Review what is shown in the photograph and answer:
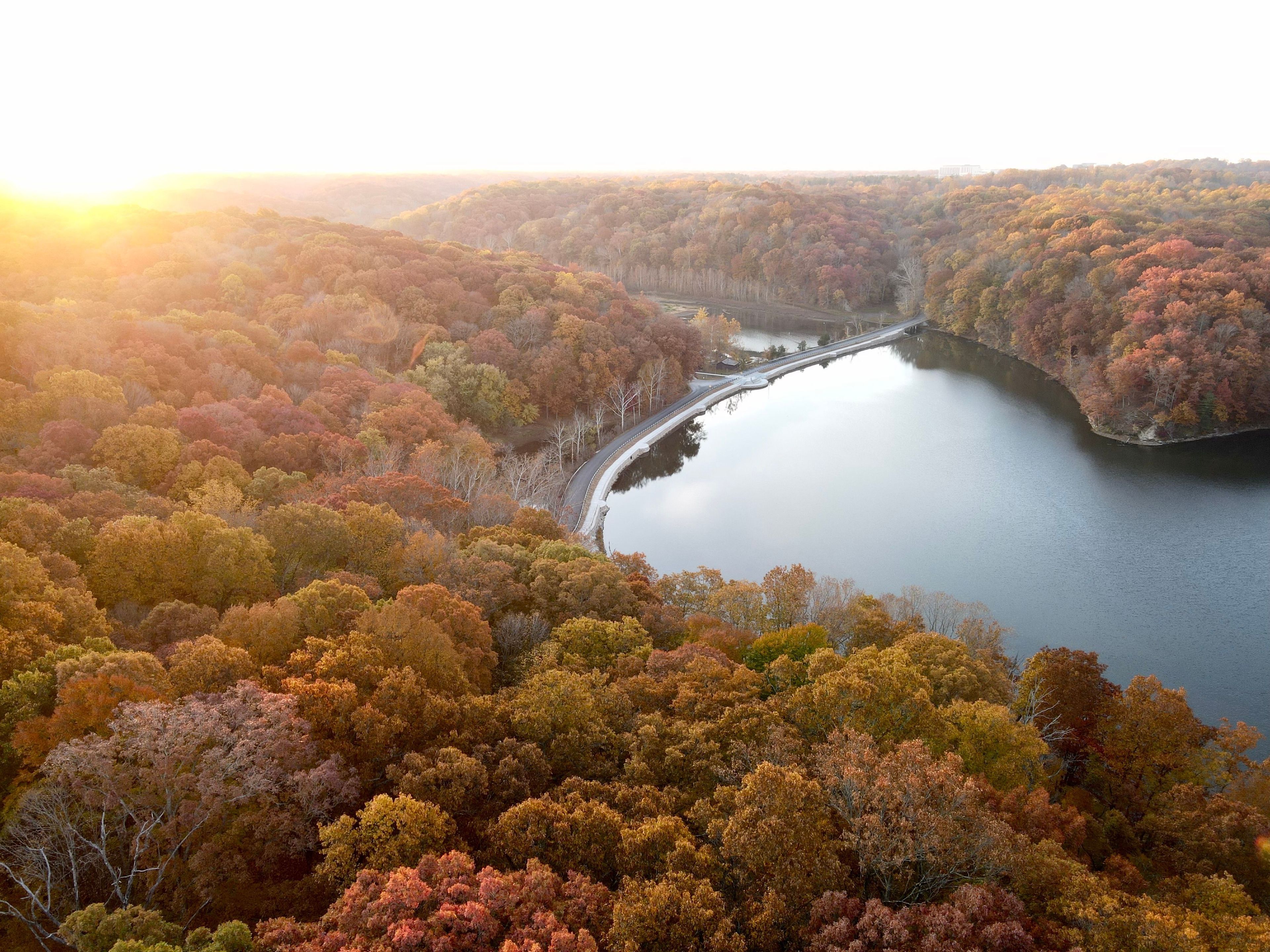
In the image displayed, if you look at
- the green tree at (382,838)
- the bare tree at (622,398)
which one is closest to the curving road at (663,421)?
the bare tree at (622,398)

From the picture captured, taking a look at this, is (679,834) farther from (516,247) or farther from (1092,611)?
(516,247)

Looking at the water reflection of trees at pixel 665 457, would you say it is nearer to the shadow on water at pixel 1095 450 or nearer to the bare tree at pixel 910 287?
the shadow on water at pixel 1095 450

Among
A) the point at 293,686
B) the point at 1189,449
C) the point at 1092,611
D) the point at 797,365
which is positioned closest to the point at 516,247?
the point at 797,365

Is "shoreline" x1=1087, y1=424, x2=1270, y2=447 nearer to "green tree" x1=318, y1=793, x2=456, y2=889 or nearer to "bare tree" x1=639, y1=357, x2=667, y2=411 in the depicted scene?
"bare tree" x1=639, y1=357, x2=667, y2=411

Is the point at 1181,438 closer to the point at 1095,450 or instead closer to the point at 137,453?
the point at 1095,450

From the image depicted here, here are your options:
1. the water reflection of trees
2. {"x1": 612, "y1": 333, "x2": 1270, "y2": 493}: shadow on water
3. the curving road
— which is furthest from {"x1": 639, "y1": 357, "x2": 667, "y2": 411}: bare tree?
{"x1": 612, "y1": 333, "x2": 1270, "y2": 493}: shadow on water

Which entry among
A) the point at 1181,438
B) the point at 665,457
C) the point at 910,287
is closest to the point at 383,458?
the point at 665,457
